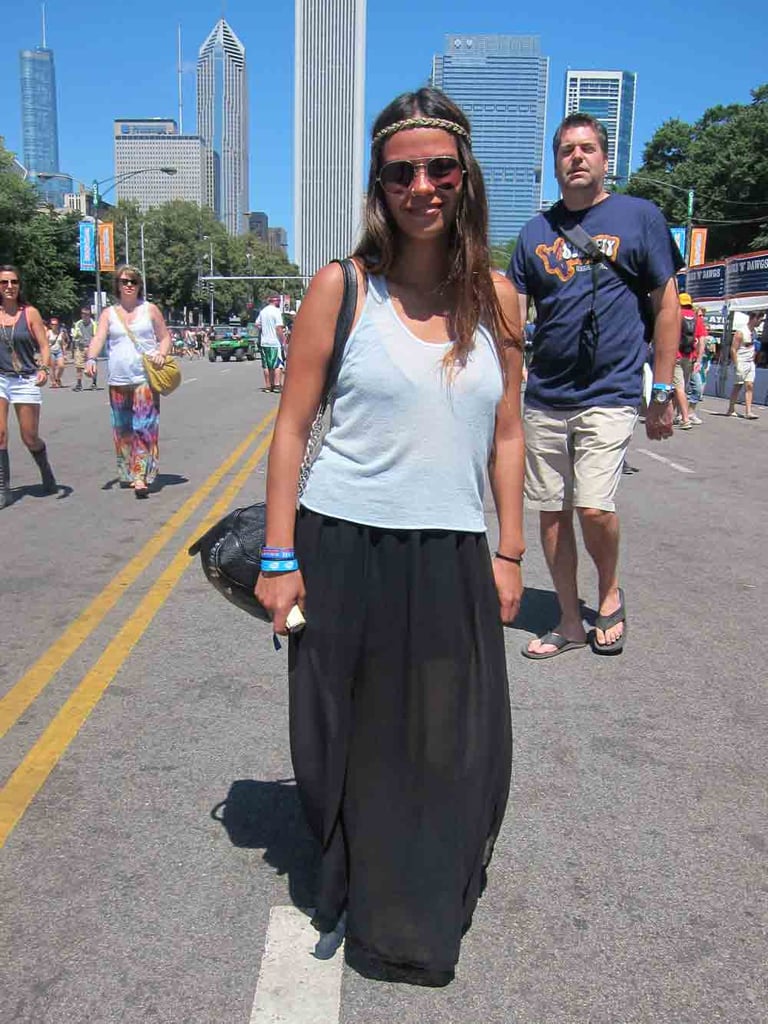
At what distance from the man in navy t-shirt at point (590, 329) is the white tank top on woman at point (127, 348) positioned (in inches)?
187

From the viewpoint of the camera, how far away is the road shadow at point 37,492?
28.7 ft

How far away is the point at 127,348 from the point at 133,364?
0.14 m

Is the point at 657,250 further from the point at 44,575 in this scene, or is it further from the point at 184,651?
the point at 44,575

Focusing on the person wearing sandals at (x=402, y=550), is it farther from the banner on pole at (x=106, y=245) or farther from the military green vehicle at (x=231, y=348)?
the banner on pole at (x=106, y=245)

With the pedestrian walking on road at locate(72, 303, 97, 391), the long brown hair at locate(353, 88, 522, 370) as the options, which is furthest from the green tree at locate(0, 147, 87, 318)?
the long brown hair at locate(353, 88, 522, 370)

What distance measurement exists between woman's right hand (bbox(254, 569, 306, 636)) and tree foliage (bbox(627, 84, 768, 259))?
189 ft

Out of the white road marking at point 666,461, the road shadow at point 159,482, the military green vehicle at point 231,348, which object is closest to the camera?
the road shadow at point 159,482

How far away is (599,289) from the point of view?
437 centimetres

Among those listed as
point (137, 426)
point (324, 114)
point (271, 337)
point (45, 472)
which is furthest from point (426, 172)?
point (324, 114)

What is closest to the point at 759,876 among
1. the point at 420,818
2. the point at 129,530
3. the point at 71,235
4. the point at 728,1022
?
the point at 728,1022

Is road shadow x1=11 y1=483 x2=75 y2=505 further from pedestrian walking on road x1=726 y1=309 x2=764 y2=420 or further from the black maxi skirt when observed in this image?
pedestrian walking on road x1=726 y1=309 x2=764 y2=420

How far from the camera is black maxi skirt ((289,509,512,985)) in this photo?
7.48 feet

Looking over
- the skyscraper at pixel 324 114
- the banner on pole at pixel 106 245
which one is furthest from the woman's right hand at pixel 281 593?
the skyscraper at pixel 324 114

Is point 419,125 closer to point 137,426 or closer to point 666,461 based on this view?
point 137,426
